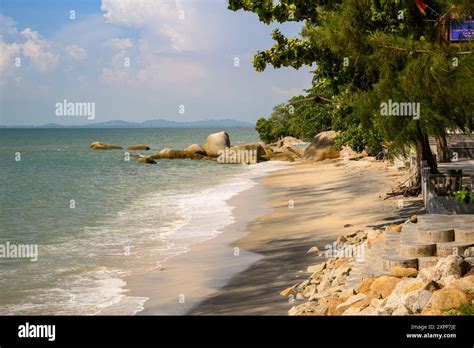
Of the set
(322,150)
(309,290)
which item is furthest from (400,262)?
(322,150)

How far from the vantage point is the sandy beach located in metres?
15.0

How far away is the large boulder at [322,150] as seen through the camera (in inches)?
2242

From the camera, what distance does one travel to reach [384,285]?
1166cm

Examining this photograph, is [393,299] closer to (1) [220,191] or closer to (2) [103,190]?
(1) [220,191]

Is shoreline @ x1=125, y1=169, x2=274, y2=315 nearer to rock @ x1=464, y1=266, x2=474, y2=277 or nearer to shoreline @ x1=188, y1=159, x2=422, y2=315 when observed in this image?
shoreline @ x1=188, y1=159, x2=422, y2=315

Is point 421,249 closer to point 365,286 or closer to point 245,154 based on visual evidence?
point 365,286

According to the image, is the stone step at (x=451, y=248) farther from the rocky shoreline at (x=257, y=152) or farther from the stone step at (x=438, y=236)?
the rocky shoreline at (x=257, y=152)

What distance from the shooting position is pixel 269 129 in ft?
298

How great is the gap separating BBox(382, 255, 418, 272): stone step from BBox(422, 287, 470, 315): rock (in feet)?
8.68

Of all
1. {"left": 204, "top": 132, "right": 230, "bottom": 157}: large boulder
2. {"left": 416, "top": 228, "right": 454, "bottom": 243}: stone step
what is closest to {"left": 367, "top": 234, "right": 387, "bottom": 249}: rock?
{"left": 416, "top": 228, "right": 454, "bottom": 243}: stone step

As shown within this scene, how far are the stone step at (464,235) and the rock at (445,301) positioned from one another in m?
3.80

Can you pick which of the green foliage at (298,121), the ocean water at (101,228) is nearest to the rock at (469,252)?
the ocean water at (101,228)

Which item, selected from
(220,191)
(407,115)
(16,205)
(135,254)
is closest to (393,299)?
(407,115)
